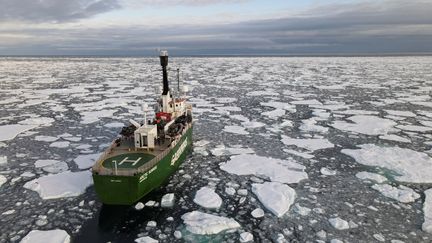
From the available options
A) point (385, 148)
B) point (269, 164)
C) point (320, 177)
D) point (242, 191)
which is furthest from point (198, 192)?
point (385, 148)

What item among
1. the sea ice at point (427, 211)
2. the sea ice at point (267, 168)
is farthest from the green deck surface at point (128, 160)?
the sea ice at point (427, 211)

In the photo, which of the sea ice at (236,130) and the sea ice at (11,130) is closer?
the sea ice at (11,130)

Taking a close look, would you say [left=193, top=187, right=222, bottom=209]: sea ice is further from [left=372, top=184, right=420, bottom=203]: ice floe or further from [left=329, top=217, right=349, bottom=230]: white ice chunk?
[left=372, top=184, right=420, bottom=203]: ice floe

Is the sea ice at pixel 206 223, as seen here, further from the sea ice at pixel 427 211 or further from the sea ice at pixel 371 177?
the sea ice at pixel 371 177

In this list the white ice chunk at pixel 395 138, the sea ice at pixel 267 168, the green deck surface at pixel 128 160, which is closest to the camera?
the green deck surface at pixel 128 160

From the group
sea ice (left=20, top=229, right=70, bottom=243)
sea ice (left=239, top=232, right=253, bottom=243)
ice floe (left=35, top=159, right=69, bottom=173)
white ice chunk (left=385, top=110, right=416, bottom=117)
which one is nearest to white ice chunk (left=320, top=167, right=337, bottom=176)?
sea ice (left=239, top=232, right=253, bottom=243)

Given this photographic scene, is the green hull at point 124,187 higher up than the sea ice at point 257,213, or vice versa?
the green hull at point 124,187
